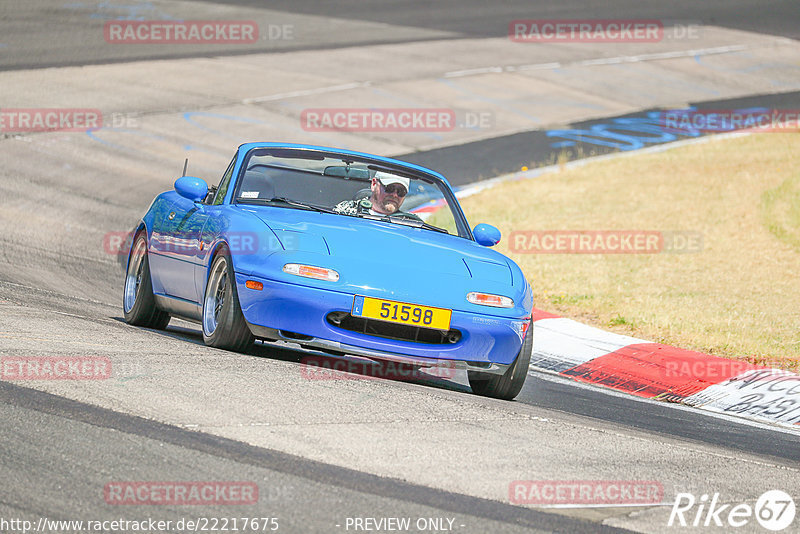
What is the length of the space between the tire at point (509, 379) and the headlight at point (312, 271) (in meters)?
1.29

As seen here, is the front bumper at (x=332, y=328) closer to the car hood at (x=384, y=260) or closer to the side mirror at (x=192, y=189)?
the car hood at (x=384, y=260)

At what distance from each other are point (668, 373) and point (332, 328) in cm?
338

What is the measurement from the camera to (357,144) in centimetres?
2006

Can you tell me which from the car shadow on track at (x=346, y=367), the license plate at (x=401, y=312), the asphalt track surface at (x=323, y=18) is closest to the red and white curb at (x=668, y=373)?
the car shadow on track at (x=346, y=367)

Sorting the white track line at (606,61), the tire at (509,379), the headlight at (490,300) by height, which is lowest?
the tire at (509,379)

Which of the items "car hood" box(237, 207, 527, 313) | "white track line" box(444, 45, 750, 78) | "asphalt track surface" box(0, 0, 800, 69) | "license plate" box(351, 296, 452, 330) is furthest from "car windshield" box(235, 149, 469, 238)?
"white track line" box(444, 45, 750, 78)

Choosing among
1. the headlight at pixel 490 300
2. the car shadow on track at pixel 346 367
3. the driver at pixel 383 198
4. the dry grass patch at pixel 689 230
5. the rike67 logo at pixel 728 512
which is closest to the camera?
the rike67 logo at pixel 728 512

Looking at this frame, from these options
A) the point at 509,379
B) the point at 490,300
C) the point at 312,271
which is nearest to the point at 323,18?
the point at 509,379

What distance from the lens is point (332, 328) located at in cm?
677

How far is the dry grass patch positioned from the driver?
313 cm

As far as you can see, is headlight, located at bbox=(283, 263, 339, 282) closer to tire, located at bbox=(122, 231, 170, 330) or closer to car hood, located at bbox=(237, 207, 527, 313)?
car hood, located at bbox=(237, 207, 527, 313)

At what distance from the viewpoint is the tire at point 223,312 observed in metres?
7.01

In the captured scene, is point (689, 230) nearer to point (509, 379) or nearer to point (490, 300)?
point (509, 379)

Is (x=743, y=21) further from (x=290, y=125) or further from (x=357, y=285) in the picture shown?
(x=357, y=285)
